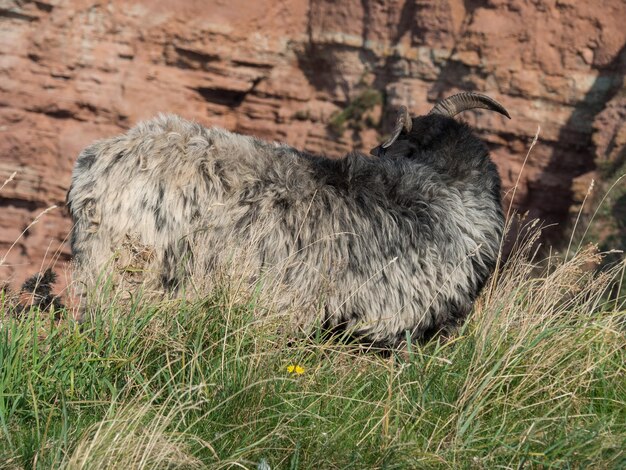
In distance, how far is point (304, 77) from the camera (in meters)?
18.2

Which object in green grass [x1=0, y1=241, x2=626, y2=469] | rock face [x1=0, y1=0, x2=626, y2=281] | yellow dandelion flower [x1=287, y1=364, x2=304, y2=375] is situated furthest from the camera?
rock face [x1=0, y1=0, x2=626, y2=281]

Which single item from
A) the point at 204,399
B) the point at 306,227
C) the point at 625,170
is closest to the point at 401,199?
the point at 306,227

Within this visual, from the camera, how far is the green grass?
3469mm

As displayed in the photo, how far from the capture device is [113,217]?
542 cm

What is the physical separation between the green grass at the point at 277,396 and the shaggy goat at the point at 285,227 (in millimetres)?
867

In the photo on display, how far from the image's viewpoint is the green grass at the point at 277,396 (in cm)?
347

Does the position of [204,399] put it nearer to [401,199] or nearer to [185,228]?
[185,228]

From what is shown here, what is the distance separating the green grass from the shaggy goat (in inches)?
34.1

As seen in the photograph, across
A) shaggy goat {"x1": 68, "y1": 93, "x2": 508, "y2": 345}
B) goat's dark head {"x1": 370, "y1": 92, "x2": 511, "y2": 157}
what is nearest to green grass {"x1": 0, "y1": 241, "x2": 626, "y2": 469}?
shaggy goat {"x1": 68, "y1": 93, "x2": 508, "y2": 345}

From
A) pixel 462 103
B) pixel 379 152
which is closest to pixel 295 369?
pixel 379 152

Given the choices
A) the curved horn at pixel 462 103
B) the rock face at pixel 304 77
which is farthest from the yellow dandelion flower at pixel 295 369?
the rock face at pixel 304 77

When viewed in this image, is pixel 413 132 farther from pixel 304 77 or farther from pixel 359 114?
pixel 304 77

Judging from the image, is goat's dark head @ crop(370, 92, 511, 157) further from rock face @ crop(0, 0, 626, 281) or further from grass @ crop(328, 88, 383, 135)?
grass @ crop(328, 88, 383, 135)

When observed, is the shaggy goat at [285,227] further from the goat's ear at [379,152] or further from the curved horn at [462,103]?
the curved horn at [462,103]
